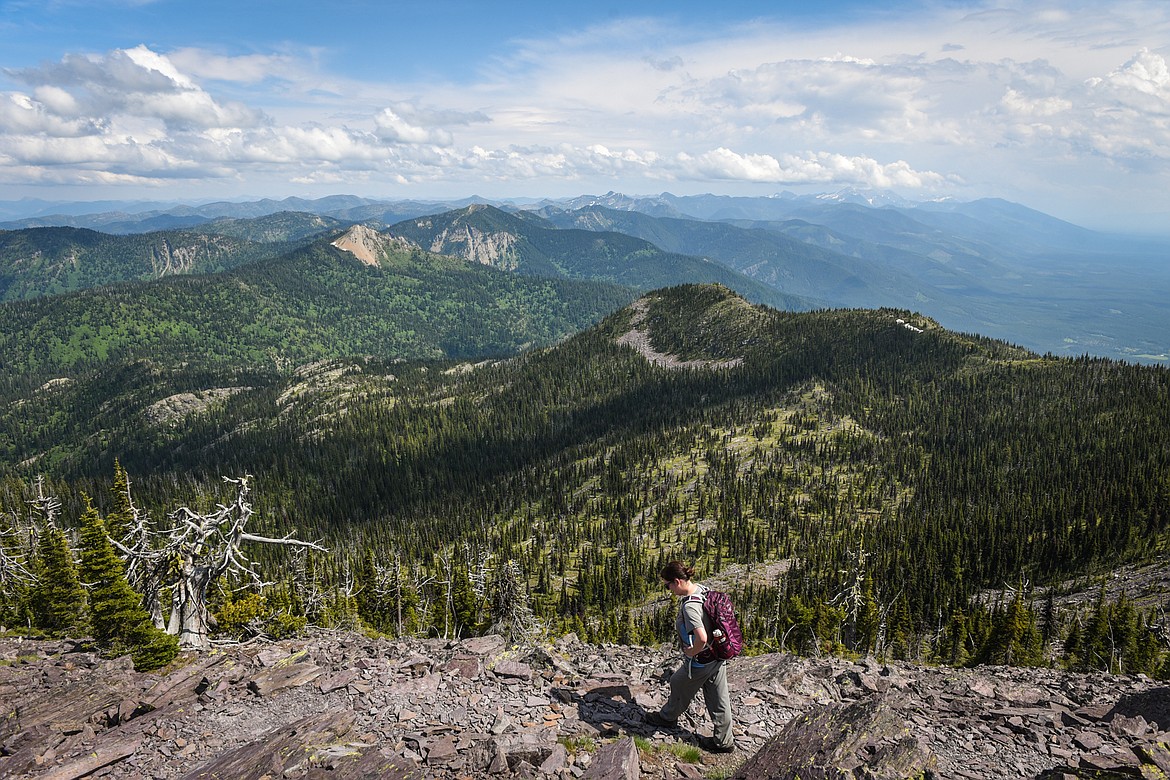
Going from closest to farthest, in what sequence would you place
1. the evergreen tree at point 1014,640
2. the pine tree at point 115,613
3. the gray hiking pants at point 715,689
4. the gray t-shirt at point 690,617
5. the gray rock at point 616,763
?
the gray rock at point 616,763
the gray t-shirt at point 690,617
the gray hiking pants at point 715,689
the pine tree at point 115,613
the evergreen tree at point 1014,640

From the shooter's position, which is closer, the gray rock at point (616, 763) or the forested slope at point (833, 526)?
the gray rock at point (616, 763)

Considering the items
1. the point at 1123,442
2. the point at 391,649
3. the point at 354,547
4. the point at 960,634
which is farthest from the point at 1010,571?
the point at 354,547

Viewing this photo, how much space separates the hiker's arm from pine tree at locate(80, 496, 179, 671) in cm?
2288

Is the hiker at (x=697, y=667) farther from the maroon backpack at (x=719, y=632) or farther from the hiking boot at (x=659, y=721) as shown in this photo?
the hiking boot at (x=659, y=721)

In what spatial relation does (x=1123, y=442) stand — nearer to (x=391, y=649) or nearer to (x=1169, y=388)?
(x=1169, y=388)

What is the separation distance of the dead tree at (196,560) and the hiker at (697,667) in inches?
659

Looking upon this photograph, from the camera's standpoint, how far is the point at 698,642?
1652cm

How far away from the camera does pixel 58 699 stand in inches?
831

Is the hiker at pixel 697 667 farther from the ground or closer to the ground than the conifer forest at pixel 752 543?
farther from the ground

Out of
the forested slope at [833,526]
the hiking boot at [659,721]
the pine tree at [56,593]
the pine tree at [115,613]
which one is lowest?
the forested slope at [833,526]

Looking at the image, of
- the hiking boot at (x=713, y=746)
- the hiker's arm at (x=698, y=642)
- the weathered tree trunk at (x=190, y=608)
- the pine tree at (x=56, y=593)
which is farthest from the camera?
the pine tree at (x=56, y=593)

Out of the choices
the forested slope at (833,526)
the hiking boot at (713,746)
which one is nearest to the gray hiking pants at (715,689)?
the hiking boot at (713,746)

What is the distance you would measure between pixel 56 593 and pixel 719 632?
62.7 m

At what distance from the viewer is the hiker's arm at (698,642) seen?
53.9ft
